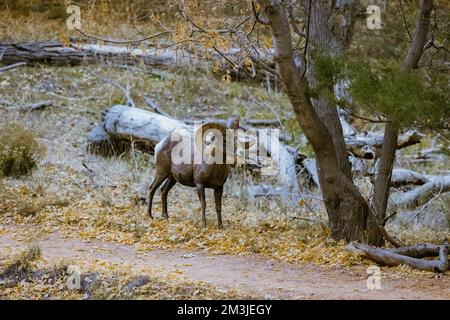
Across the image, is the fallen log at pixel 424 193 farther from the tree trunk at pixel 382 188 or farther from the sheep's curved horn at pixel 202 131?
the sheep's curved horn at pixel 202 131

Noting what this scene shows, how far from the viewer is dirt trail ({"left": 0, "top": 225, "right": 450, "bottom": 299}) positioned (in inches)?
268

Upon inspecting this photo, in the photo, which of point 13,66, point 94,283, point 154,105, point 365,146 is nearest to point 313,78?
point 94,283

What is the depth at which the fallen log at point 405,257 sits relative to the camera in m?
7.63

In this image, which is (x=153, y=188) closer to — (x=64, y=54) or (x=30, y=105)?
(x=30, y=105)

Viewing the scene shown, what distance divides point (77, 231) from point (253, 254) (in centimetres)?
251

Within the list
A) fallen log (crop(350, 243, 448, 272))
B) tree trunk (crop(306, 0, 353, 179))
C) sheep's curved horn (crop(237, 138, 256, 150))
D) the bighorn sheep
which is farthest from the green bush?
fallen log (crop(350, 243, 448, 272))

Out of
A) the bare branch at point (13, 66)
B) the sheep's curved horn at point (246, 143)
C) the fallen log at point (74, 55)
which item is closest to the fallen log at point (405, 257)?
the sheep's curved horn at point (246, 143)

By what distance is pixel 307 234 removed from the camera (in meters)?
9.39

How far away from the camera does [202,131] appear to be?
9.44m

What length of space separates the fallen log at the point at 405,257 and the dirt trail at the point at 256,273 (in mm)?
192

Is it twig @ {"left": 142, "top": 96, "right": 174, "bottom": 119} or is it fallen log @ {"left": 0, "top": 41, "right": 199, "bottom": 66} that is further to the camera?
fallen log @ {"left": 0, "top": 41, "right": 199, "bottom": 66}

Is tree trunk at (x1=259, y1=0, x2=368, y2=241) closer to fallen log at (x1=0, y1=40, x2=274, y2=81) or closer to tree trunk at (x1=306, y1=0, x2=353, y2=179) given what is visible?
tree trunk at (x1=306, y1=0, x2=353, y2=179)

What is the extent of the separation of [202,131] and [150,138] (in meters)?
4.46

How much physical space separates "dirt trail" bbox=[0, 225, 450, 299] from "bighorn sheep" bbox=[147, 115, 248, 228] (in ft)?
3.75
